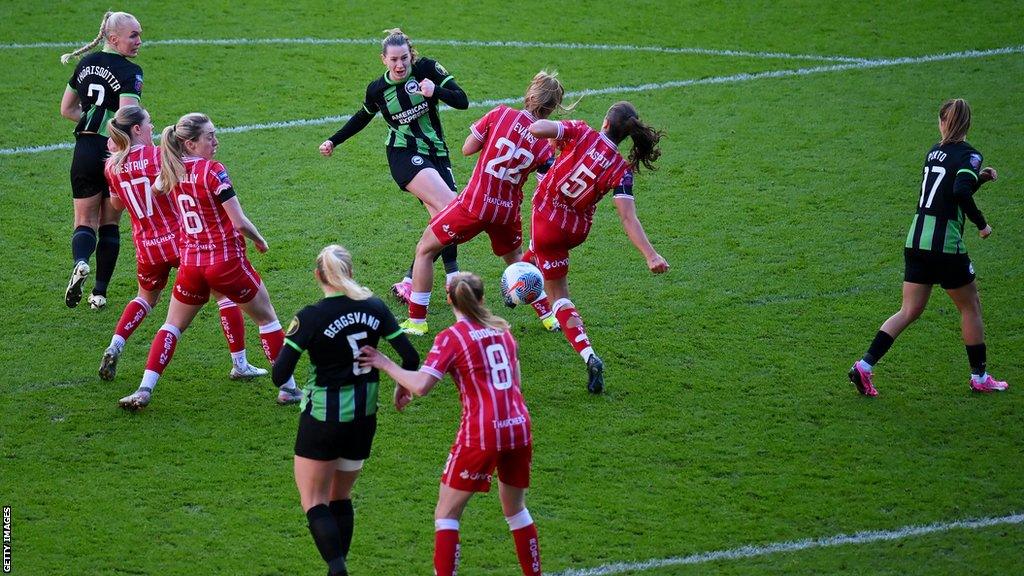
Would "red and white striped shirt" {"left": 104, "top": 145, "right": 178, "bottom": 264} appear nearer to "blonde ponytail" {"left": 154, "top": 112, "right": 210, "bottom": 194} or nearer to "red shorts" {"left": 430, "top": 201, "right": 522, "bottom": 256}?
"blonde ponytail" {"left": 154, "top": 112, "right": 210, "bottom": 194}

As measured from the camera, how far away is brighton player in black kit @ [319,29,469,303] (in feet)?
31.5

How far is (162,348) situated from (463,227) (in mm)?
2315

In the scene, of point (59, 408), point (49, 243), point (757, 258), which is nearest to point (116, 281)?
point (49, 243)

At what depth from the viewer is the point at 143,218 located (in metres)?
8.26

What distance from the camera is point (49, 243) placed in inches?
436

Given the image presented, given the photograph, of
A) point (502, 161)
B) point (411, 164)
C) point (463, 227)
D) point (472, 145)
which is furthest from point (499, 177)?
point (411, 164)

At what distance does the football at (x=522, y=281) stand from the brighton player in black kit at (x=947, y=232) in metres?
2.42

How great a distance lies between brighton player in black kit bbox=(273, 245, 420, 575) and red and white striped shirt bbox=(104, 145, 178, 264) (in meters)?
2.44

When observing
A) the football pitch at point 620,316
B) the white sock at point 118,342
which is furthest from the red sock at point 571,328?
the white sock at point 118,342

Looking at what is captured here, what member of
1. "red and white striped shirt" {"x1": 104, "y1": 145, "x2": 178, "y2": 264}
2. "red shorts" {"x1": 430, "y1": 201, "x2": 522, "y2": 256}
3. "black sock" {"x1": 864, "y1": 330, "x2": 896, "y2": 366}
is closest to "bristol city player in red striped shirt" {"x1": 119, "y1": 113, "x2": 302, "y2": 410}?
"red and white striped shirt" {"x1": 104, "y1": 145, "x2": 178, "y2": 264}

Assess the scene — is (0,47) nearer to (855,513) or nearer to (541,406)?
(541,406)

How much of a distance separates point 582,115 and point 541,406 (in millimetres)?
6269

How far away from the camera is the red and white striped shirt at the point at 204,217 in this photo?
782cm

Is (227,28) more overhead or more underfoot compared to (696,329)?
more overhead
